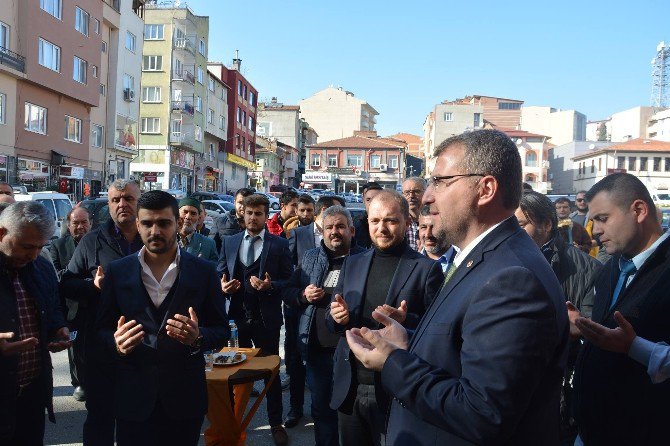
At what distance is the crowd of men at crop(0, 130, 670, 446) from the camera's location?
70.9 inches

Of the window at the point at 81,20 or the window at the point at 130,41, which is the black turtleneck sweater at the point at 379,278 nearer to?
the window at the point at 81,20

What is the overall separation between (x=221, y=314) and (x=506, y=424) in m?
2.25

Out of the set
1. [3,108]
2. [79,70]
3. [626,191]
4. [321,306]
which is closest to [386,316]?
[626,191]

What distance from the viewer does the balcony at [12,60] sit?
79.8 feet

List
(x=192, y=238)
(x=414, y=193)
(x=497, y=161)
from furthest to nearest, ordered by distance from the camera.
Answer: (x=414, y=193) < (x=192, y=238) < (x=497, y=161)

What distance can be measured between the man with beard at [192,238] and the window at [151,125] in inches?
1589

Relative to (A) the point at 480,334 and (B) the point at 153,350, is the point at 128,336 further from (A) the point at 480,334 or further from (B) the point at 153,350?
(A) the point at 480,334

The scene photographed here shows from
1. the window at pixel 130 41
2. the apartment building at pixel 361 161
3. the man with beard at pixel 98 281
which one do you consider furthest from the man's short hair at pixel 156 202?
the apartment building at pixel 361 161

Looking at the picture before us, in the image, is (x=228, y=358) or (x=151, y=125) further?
(x=151, y=125)

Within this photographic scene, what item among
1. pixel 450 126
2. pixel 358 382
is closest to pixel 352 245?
pixel 358 382

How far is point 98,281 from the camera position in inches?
154

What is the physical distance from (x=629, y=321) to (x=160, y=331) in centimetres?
255

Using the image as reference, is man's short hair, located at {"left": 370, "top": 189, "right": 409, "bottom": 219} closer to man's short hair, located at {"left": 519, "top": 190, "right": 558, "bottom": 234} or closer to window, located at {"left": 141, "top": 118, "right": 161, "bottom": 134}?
man's short hair, located at {"left": 519, "top": 190, "right": 558, "bottom": 234}

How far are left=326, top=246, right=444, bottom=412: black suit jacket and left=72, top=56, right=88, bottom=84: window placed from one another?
31447 millimetres
